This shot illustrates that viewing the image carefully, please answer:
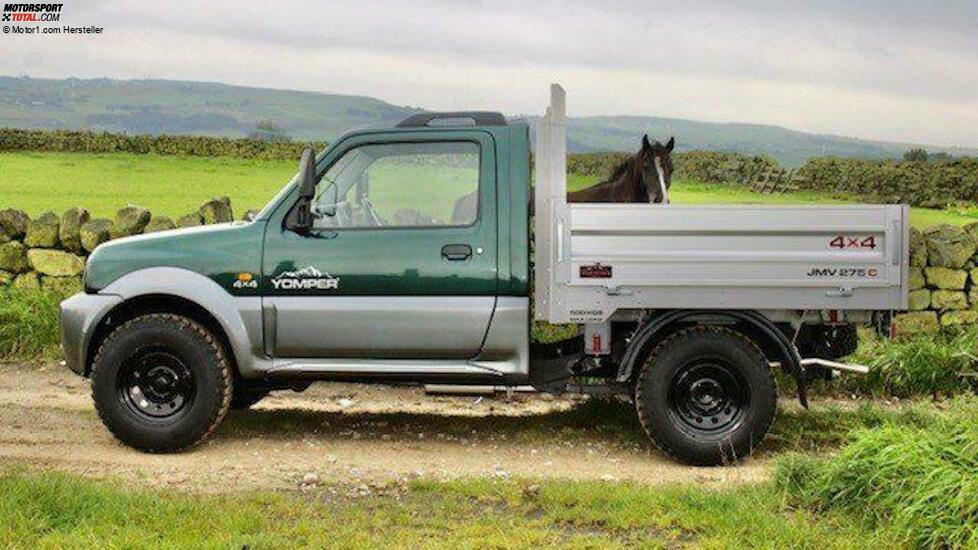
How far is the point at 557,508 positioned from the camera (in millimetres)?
6977

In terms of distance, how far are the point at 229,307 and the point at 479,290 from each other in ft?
5.74

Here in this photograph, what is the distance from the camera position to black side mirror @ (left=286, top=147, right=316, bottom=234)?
807cm

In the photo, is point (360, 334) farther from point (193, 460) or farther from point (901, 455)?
point (901, 455)

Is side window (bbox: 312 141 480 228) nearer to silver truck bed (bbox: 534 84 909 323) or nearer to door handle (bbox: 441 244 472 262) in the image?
door handle (bbox: 441 244 472 262)

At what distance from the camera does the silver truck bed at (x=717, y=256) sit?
8.05 meters

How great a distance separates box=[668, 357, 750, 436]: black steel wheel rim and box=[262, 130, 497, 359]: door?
1.40 meters

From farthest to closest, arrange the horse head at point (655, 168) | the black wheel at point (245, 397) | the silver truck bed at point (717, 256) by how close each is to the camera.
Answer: the horse head at point (655, 168), the black wheel at point (245, 397), the silver truck bed at point (717, 256)

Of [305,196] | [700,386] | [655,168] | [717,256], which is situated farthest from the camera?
[655,168]

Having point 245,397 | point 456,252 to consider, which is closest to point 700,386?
point 456,252

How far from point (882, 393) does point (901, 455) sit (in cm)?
461

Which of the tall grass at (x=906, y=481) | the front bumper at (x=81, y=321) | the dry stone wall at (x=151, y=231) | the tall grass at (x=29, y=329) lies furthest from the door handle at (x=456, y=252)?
the dry stone wall at (x=151, y=231)

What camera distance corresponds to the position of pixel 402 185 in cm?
848

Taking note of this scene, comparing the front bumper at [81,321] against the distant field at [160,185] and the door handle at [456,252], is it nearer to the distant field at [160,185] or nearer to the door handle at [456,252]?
the door handle at [456,252]

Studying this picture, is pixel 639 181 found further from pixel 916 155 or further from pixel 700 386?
pixel 916 155
